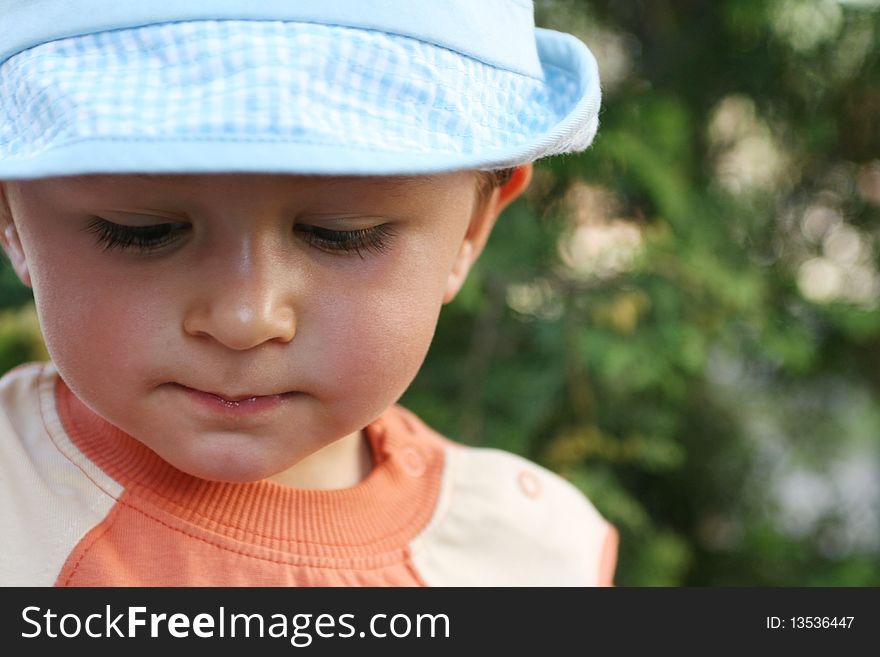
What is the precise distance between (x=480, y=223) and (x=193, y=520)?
0.39 meters

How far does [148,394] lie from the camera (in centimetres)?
78

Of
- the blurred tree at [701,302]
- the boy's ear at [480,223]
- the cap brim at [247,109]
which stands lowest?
the blurred tree at [701,302]

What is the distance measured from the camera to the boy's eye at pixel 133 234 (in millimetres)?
747

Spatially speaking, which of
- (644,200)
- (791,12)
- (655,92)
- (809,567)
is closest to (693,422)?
(809,567)

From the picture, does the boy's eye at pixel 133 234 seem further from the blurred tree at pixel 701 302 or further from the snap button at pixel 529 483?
the blurred tree at pixel 701 302

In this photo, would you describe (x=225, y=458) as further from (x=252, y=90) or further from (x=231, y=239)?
(x=252, y=90)

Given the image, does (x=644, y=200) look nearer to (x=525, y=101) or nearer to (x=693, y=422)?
(x=693, y=422)

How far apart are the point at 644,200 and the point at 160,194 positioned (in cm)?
126

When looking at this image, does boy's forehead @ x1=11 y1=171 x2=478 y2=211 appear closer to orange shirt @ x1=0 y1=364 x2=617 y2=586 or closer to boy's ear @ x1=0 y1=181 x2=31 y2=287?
boy's ear @ x1=0 y1=181 x2=31 y2=287

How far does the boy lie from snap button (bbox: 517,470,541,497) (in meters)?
0.28

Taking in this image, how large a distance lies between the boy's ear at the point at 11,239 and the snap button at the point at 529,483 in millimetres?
607

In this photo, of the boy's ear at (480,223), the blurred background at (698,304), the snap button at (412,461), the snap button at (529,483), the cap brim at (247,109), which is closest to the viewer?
the cap brim at (247,109)

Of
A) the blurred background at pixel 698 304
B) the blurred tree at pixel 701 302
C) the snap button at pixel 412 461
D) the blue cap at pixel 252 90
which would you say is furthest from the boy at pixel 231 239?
the blurred tree at pixel 701 302
